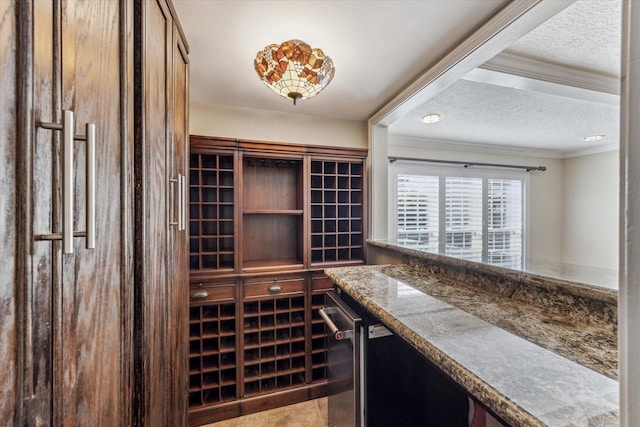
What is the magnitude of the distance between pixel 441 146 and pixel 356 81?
2425 millimetres

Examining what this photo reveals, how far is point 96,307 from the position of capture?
583mm

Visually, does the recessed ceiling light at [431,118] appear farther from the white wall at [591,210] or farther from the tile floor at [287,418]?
the white wall at [591,210]

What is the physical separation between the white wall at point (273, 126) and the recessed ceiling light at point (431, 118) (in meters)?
0.72

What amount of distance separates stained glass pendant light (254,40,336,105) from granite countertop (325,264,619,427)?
1093 mm

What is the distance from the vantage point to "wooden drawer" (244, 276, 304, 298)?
7.10 feet

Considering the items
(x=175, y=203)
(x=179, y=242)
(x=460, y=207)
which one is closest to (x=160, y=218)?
(x=175, y=203)

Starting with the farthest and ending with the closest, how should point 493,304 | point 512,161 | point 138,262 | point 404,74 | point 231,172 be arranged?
point 512,161 < point 231,172 < point 404,74 < point 493,304 < point 138,262

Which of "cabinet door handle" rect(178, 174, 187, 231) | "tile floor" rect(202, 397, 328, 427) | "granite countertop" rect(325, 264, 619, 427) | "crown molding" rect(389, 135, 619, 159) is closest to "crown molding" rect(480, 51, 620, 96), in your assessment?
Result: "granite countertop" rect(325, 264, 619, 427)

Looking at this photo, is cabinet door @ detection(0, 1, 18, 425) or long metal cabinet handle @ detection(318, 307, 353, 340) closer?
cabinet door @ detection(0, 1, 18, 425)

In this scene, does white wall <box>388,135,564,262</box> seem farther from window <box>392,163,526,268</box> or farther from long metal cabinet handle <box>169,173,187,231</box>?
long metal cabinet handle <box>169,173,187,231</box>

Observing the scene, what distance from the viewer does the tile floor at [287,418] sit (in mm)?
1993

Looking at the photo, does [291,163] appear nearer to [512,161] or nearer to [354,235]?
[354,235]

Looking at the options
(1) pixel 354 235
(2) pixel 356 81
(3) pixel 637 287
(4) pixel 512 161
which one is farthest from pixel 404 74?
(4) pixel 512 161

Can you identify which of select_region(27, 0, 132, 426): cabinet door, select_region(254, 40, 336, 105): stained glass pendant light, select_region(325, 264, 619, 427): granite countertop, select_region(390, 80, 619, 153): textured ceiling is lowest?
select_region(325, 264, 619, 427): granite countertop
